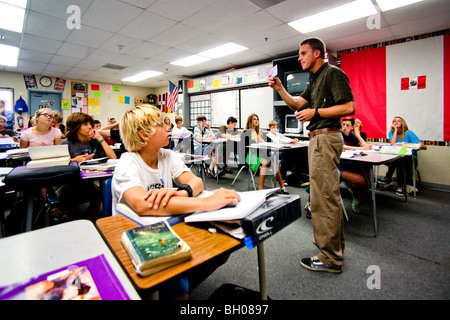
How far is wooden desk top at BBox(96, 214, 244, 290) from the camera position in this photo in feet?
1.53

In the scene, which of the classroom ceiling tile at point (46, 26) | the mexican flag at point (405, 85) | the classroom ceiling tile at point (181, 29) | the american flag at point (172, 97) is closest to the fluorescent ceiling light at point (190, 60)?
the classroom ceiling tile at point (181, 29)

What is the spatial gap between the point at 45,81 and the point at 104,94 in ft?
5.59

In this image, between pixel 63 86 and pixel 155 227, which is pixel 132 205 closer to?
pixel 155 227

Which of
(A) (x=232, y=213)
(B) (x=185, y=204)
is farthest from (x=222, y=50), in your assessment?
(A) (x=232, y=213)

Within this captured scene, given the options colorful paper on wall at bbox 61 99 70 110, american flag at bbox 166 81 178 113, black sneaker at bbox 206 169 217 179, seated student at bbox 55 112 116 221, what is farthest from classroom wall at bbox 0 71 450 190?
seated student at bbox 55 112 116 221

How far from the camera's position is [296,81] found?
16.2 feet

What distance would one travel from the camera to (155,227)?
620 mm

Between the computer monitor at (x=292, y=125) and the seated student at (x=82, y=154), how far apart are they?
12.5ft

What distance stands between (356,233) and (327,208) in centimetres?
104

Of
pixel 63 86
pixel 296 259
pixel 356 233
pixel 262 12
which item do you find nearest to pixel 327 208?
pixel 296 259

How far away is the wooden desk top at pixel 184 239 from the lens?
47 cm

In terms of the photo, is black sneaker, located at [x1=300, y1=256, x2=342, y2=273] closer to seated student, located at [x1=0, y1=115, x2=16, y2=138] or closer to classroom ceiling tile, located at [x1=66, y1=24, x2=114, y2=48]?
classroom ceiling tile, located at [x1=66, y1=24, x2=114, y2=48]

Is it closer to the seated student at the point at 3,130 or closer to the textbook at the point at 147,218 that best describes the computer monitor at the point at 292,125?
the textbook at the point at 147,218

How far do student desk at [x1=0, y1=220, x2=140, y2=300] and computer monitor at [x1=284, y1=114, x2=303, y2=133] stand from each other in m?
4.87
